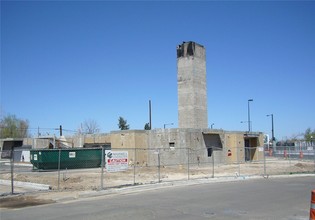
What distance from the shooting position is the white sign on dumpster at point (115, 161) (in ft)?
62.0

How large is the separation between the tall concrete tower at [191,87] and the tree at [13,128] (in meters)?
61.3

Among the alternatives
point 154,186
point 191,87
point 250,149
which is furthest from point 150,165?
point 154,186

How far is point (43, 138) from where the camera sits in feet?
186

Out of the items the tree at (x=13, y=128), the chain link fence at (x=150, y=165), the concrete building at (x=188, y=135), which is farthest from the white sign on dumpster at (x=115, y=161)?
the tree at (x=13, y=128)

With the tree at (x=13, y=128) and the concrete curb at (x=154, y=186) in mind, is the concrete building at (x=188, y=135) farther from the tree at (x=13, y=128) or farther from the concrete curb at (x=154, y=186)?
the tree at (x=13, y=128)

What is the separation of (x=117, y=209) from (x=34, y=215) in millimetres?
2508

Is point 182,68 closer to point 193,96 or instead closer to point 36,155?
point 193,96

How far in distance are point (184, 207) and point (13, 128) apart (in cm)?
8717

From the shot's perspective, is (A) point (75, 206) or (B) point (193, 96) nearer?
(A) point (75, 206)

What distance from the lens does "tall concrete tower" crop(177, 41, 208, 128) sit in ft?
131

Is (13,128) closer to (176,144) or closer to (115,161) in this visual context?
(176,144)

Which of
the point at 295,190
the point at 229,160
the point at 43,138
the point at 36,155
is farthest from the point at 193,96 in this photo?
the point at 43,138

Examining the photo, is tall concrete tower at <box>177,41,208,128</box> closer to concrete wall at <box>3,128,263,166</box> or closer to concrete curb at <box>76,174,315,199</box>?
concrete wall at <box>3,128,263,166</box>

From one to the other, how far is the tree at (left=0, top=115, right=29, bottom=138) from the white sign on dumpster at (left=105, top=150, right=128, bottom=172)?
251 ft
